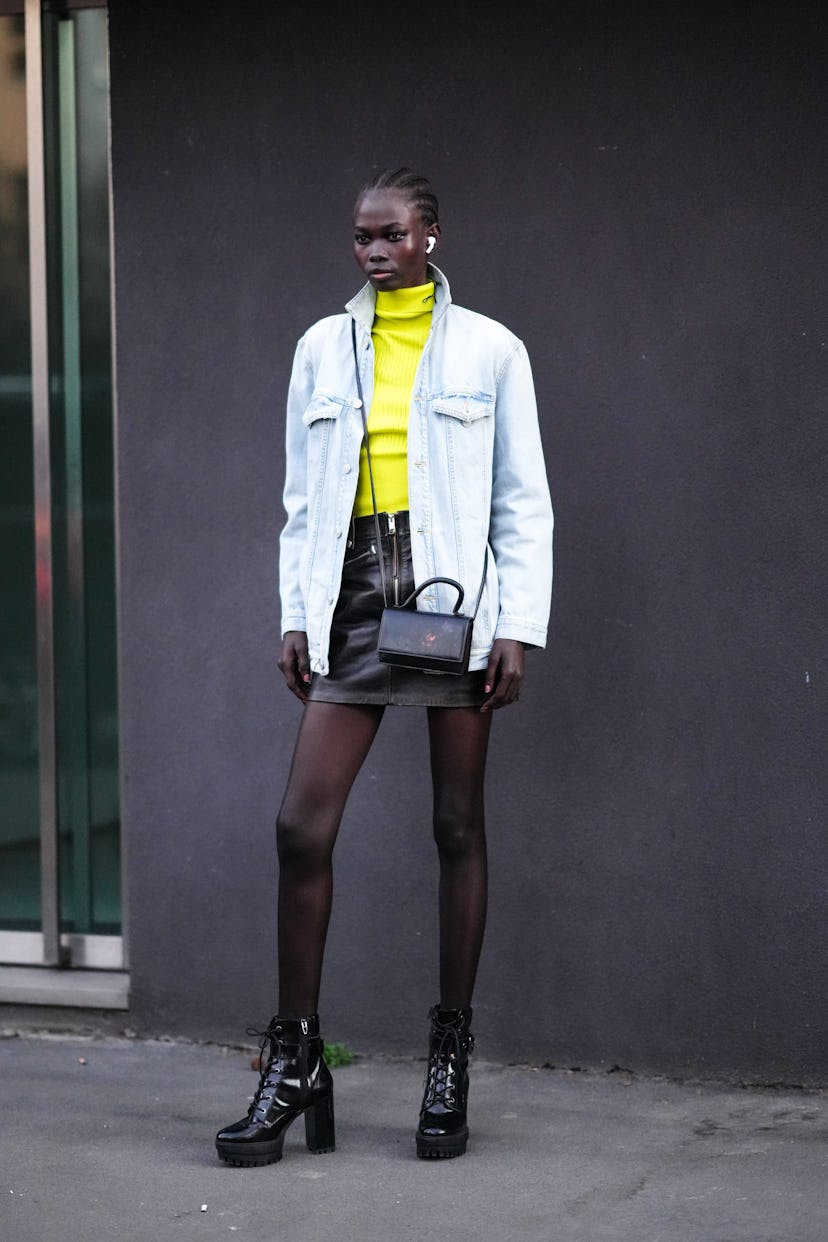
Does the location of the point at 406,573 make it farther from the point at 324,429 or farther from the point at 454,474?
the point at 324,429

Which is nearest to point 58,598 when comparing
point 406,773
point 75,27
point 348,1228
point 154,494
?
point 154,494

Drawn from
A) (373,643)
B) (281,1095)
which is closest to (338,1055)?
(281,1095)

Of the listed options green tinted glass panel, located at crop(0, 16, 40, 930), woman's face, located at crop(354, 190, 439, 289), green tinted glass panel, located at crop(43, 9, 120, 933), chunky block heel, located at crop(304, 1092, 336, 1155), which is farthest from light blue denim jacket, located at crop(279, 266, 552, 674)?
green tinted glass panel, located at crop(0, 16, 40, 930)

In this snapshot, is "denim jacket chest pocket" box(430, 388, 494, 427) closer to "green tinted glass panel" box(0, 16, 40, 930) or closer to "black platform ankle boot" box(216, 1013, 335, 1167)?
"black platform ankle boot" box(216, 1013, 335, 1167)

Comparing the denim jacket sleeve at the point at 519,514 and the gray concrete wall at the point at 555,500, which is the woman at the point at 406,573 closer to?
the denim jacket sleeve at the point at 519,514

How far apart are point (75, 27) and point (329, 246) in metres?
1.09

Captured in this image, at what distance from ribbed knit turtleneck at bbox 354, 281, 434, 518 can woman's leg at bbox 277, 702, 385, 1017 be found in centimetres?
50

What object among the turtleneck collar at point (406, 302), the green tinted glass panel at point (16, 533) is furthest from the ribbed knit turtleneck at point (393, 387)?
the green tinted glass panel at point (16, 533)

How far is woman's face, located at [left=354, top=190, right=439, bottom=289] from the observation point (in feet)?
12.0

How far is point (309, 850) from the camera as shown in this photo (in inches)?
145

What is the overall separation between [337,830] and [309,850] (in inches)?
4.1

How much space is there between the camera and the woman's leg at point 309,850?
145 inches

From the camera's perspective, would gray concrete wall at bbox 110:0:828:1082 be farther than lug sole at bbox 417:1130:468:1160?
Yes

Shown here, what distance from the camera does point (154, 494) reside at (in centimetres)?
470
